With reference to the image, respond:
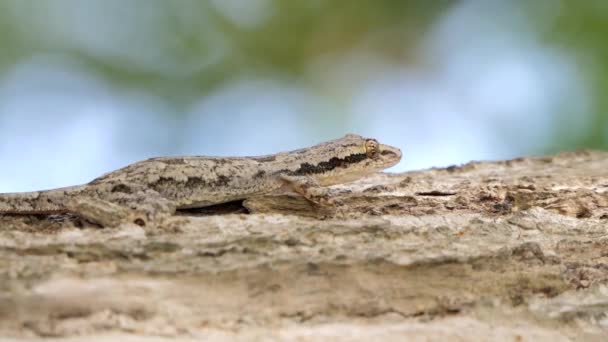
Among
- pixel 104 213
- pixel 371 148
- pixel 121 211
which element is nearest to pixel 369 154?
pixel 371 148

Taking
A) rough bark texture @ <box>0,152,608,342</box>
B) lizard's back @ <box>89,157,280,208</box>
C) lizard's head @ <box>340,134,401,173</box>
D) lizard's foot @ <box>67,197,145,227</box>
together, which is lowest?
rough bark texture @ <box>0,152,608,342</box>

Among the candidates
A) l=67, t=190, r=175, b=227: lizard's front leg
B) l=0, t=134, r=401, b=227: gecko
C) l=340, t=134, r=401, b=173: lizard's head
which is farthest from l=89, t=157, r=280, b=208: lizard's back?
l=340, t=134, r=401, b=173: lizard's head

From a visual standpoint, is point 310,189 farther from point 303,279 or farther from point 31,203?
point 31,203

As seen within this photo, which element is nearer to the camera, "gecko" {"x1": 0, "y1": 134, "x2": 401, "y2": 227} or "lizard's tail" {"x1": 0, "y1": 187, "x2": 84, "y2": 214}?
"gecko" {"x1": 0, "y1": 134, "x2": 401, "y2": 227}

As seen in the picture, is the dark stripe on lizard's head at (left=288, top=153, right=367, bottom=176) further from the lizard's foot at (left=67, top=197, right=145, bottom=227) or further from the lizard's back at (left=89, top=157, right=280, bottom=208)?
the lizard's foot at (left=67, top=197, right=145, bottom=227)

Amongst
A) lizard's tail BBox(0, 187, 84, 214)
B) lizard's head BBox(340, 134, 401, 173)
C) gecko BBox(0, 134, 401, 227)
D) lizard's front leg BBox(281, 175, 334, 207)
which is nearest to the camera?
gecko BBox(0, 134, 401, 227)

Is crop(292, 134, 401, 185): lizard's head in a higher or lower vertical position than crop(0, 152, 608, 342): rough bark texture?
higher

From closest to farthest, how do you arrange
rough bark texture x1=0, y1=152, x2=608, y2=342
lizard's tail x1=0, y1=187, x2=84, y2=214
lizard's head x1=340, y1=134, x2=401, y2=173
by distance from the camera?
1. rough bark texture x1=0, y1=152, x2=608, y2=342
2. lizard's tail x1=0, y1=187, x2=84, y2=214
3. lizard's head x1=340, y1=134, x2=401, y2=173
